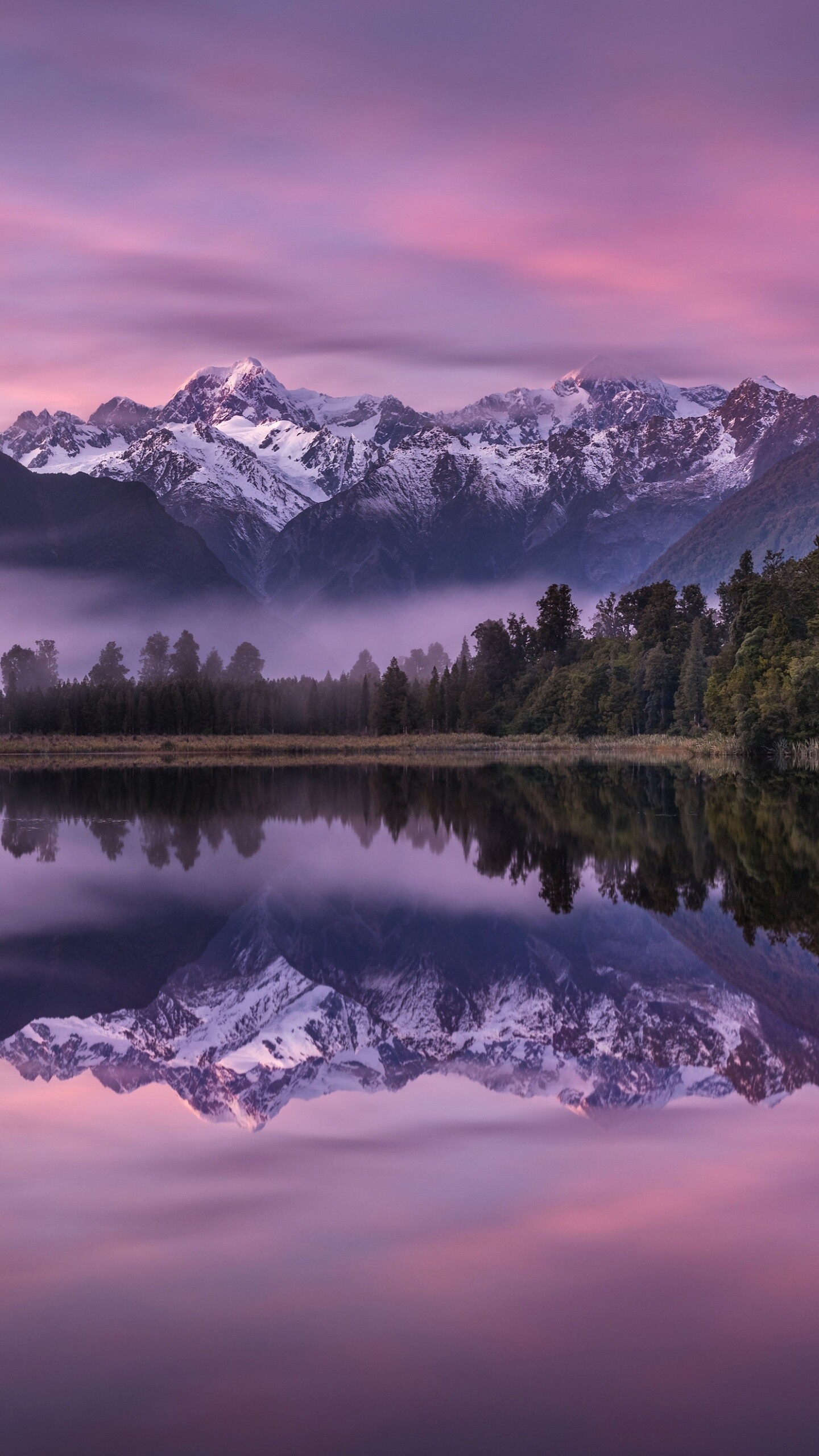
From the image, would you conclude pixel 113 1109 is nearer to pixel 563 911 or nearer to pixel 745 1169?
pixel 745 1169

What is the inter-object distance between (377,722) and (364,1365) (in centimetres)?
19248

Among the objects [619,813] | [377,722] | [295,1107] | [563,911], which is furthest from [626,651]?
[295,1107]

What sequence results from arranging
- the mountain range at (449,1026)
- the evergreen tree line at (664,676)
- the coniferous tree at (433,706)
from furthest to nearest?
the coniferous tree at (433,706)
the evergreen tree line at (664,676)
the mountain range at (449,1026)

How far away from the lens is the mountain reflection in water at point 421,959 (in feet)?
46.5

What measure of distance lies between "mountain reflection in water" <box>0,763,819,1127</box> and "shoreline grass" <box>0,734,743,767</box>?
83.7 m

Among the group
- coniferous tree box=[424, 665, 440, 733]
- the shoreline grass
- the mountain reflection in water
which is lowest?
the shoreline grass

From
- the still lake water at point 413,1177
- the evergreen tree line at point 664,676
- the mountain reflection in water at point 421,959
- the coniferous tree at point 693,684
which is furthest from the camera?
the coniferous tree at point 693,684

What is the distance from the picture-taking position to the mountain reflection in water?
559 inches

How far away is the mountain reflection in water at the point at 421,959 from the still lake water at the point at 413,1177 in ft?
0.29

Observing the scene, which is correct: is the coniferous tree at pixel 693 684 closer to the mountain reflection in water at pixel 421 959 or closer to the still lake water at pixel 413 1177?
the mountain reflection in water at pixel 421 959

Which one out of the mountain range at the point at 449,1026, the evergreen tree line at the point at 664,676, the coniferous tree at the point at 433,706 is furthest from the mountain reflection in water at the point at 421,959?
the coniferous tree at the point at 433,706

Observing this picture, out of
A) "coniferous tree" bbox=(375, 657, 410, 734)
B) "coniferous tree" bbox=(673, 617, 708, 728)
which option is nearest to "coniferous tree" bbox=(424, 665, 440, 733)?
"coniferous tree" bbox=(375, 657, 410, 734)

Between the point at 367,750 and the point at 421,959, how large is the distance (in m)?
150

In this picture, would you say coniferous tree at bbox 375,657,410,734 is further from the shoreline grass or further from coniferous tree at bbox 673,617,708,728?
coniferous tree at bbox 673,617,708,728
